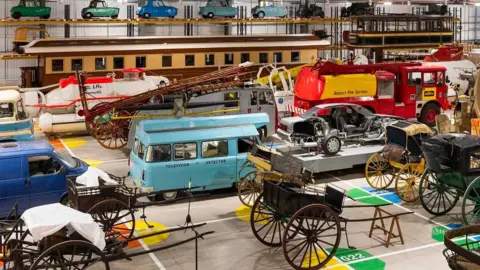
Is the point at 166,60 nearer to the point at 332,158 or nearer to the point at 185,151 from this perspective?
the point at 332,158

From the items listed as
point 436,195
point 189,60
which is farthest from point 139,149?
point 189,60

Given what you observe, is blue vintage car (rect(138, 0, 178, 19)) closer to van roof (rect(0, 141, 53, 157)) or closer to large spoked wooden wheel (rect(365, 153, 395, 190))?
large spoked wooden wheel (rect(365, 153, 395, 190))

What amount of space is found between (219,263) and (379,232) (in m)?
3.43

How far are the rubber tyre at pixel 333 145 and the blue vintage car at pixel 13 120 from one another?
8318 mm

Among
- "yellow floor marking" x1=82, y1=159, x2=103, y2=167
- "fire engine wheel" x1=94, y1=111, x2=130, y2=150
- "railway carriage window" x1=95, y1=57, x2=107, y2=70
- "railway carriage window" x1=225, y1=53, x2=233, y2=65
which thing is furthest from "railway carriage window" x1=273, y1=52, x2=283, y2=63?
"yellow floor marking" x1=82, y1=159, x2=103, y2=167

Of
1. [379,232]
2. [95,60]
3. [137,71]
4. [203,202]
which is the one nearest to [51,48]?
[95,60]

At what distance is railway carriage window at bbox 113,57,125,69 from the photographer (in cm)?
2647

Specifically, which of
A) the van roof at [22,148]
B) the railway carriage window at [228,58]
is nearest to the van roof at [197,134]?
the van roof at [22,148]

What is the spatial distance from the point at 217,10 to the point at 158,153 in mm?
20519

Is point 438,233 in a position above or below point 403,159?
below

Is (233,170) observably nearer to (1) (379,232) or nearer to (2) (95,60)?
(1) (379,232)

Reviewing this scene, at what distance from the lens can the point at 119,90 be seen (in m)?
22.0

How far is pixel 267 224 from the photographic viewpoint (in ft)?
36.3

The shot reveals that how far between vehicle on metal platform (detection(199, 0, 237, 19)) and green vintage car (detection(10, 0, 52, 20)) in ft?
26.8
